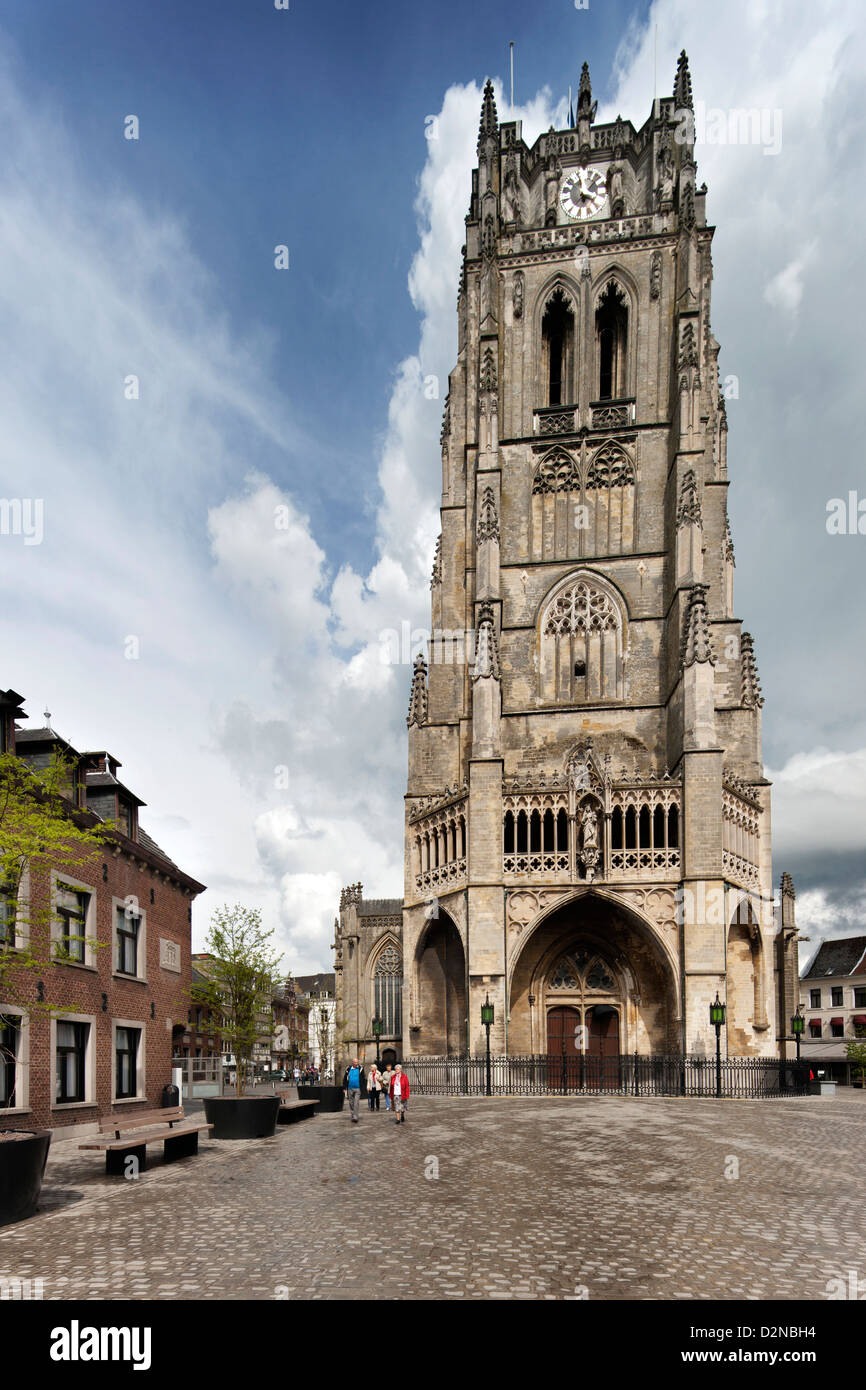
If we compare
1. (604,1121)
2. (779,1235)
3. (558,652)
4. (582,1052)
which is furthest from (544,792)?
(779,1235)

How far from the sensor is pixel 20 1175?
9.42 m

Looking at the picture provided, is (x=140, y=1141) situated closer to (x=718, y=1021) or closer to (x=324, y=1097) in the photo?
(x=324, y=1097)

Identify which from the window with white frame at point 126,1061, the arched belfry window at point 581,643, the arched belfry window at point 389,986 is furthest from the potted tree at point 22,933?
the arched belfry window at point 389,986

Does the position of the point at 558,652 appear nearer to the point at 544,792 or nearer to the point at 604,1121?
the point at 544,792

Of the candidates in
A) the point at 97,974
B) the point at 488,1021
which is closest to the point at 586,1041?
the point at 488,1021

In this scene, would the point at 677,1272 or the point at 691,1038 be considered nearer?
the point at 677,1272

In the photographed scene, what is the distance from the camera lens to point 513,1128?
18109 mm

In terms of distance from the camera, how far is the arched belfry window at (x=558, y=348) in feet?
138

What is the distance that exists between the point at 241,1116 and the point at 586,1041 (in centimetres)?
2055

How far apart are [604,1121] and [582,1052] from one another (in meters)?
15.5

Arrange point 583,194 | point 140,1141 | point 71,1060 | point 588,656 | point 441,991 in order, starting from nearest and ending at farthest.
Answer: point 140,1141, point 71,1060, point 441,991, point 588,656, point 583,194

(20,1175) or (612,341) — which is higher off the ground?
(612,341)

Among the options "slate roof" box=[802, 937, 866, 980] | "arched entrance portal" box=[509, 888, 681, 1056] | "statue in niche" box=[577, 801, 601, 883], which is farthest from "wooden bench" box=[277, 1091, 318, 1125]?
"slate roof" box=[802, 937, 866, 980]

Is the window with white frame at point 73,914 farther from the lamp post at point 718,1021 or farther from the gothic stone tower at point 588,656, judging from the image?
the lamp post at point 718,1021
